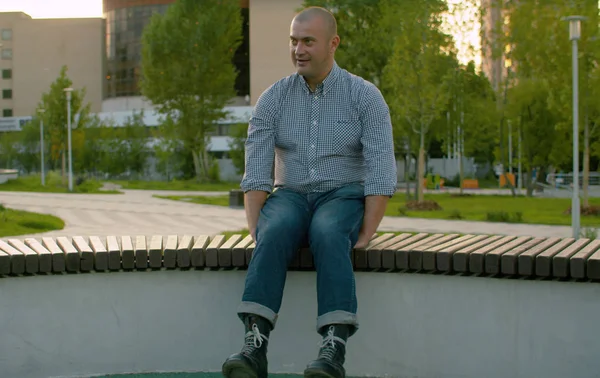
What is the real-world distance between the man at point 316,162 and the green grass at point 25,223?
44.6 ft

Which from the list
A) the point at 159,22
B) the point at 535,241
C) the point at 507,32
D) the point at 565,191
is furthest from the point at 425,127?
the point at 159,22

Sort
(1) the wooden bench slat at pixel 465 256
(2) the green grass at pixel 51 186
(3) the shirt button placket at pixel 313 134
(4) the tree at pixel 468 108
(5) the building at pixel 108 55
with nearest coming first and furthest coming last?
(1) the wooden bench slat at pixel 465 256 → (3) the shirt button placket at pixel 313 134 → (4) the tree at pixel 468 108 → (2) the green grass at pixel 51 186 → (5) the building at pixel 108 55

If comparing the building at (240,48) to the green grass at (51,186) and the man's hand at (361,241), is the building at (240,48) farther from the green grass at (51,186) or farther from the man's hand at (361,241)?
the man's hand at (361,241)

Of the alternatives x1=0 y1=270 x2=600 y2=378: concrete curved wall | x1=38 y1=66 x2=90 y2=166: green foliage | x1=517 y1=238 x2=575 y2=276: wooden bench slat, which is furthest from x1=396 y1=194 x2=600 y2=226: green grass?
x1=38 y1=66 x2=90 y2=166: green foliage

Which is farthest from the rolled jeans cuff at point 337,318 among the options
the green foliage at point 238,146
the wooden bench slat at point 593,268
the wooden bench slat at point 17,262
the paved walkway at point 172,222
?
the green foliage at point 238,146

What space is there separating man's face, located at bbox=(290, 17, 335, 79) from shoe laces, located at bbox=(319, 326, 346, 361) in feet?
4.72

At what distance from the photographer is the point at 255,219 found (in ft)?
14.2

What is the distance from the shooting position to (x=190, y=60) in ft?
177

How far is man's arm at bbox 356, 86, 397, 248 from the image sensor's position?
4.27 m

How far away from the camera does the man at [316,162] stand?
3992 mm

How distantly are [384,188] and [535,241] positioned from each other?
1.17 meters

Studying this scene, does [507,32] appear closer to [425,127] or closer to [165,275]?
[425,127]

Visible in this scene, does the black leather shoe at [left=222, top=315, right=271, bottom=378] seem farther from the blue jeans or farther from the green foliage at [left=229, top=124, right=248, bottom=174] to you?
the green foliage at [left=229, top=124, right=248, bottom=174]

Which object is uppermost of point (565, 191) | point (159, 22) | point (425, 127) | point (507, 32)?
point (159, 22)
